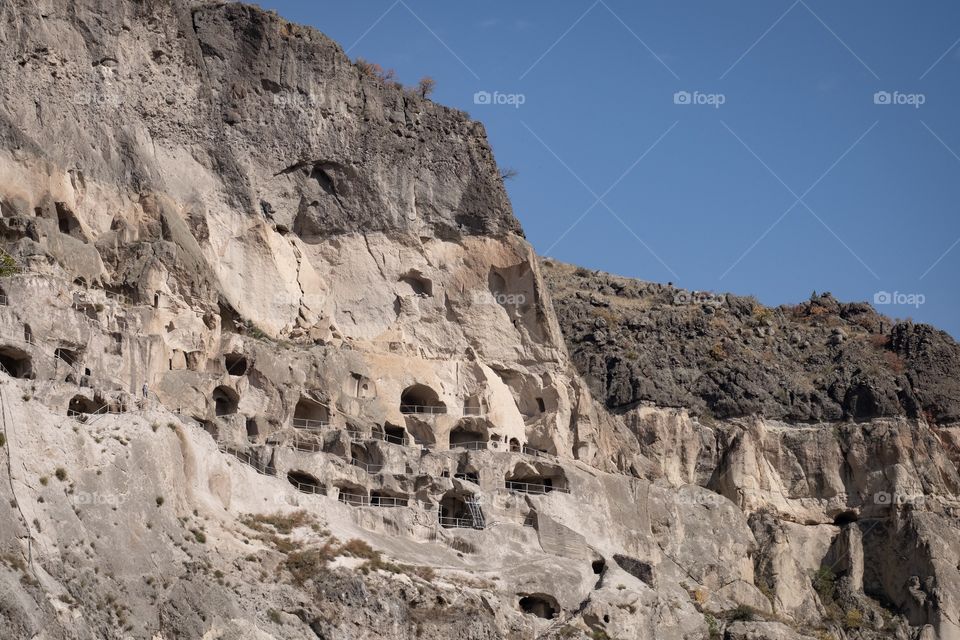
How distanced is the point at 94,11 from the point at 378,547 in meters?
26.2

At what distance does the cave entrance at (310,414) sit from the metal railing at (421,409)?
19.0ft

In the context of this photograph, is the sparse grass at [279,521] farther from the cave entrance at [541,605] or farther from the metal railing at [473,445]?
the metal railing at [473,445]

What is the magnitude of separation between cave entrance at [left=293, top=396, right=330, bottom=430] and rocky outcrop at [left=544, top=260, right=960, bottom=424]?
20109 mm

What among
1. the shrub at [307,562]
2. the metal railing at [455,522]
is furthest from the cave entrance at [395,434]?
the shrub at [307,562]

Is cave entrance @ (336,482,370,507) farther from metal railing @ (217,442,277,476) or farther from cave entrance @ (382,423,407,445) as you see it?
cave entrance @ (382,423,407,445)

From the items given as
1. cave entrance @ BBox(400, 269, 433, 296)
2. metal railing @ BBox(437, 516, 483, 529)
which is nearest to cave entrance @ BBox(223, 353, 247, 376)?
metal railing @ BBox(437, 516, 483, 529)

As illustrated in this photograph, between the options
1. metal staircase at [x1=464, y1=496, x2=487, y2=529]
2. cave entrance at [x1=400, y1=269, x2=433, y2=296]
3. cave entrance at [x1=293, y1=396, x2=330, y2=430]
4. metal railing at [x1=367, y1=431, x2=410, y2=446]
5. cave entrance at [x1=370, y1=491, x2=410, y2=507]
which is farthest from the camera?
cave entrance at [x1=400, y1=269, x2=433, y2=296]

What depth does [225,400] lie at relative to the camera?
6819cm

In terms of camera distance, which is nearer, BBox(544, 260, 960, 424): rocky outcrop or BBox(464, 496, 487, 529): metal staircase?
BBox(464, 496, 487, 529): metal staircase

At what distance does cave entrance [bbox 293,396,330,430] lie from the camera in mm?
69688

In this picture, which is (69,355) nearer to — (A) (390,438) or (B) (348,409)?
(B) (348,409)

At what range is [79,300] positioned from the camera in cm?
6309

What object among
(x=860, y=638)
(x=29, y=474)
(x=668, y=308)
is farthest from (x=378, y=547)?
(x=668, y=308)

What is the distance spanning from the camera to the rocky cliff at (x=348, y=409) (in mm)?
55031
